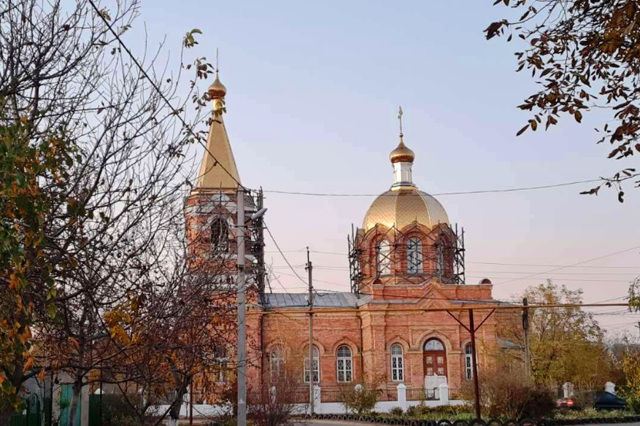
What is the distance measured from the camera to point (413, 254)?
48.2 meters

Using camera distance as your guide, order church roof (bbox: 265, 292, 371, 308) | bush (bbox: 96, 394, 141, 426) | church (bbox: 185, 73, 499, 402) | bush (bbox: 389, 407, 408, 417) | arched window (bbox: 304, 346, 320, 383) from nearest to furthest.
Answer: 1. bush (bbox: 96, 394, 141, 426)
2. bush (bbox: 389, 407, 408, 417)
3. church (bbox: 185, 73, 499, 402)
4. arched window (bbox: 304, 346, 320, 383)
5. church roof (bbox: 265, 292, 371, 308)

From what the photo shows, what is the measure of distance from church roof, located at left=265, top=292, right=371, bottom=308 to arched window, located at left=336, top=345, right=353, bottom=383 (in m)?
2.75

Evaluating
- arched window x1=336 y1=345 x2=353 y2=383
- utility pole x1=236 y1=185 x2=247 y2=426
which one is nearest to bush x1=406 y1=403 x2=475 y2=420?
arched window x1=336 y1=345 x2=353 y2=383

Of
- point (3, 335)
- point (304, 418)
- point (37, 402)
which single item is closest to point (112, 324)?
point (3, 335)

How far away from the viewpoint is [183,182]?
33.2 feet

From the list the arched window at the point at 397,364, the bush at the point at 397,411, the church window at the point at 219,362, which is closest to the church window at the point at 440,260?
the arched window at the point at 397,364

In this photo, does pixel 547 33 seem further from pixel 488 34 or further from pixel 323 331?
pixel 323 331

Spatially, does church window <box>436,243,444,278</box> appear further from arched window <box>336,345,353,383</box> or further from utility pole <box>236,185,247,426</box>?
utility pole <box>236,185,247,426</box>

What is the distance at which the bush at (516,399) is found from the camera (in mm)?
26188

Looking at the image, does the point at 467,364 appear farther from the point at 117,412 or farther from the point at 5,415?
the point at 5,415

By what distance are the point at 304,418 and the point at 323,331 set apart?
40.0 ft

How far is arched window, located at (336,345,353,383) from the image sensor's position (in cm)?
4553

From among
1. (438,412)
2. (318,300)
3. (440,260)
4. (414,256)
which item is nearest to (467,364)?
(440,260)

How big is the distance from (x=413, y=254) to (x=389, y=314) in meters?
4.96
